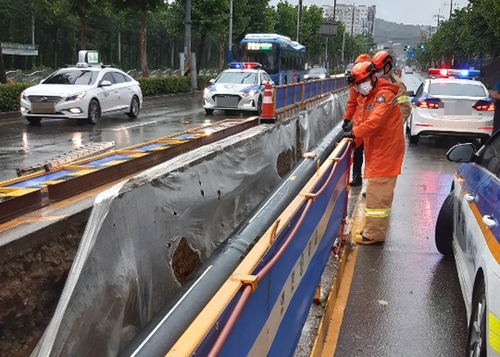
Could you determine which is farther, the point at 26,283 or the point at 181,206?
the point at 181,206

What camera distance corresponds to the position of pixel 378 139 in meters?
6.09

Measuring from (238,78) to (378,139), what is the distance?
14.9 metres

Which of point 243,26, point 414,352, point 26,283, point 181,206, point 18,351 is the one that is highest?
point 243,26

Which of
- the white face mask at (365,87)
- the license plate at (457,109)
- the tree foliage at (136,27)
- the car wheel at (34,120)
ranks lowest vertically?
the car wheel at (34,120)

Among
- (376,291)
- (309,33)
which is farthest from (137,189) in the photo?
(309,33)

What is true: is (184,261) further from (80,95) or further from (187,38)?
(187,38)

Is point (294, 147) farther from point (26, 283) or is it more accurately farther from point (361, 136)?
point (26, 283)

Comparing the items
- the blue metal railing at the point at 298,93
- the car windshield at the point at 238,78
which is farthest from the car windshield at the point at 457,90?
the car windshield at the point at 238,78

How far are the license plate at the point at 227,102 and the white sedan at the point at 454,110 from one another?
25.0ft

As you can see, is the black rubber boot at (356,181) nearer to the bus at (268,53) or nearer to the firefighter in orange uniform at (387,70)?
the firefighter in orange uniform at (387,70)

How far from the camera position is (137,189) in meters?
2.95

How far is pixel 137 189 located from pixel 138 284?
469mm

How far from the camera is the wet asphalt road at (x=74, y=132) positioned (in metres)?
11.4

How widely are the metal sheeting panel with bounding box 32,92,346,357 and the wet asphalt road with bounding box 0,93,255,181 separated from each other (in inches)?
239
